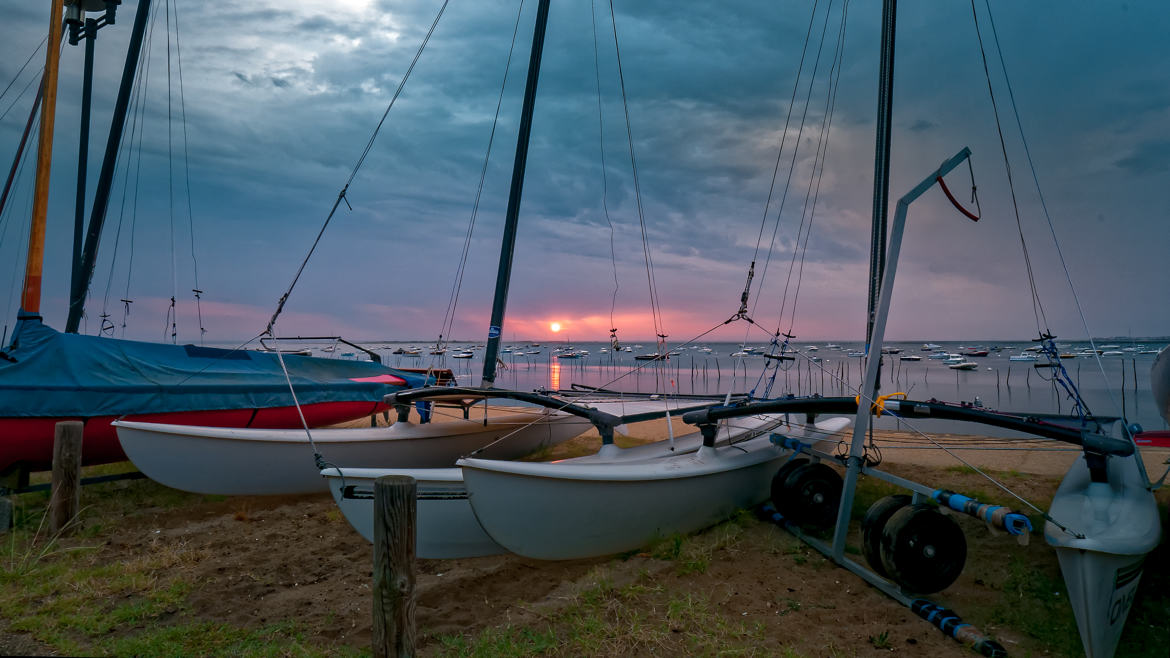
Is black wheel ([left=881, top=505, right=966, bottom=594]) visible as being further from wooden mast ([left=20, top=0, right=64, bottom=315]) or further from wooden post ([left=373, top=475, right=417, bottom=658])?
wooden mast ([left=20, top=0, right=64, bottom=315])

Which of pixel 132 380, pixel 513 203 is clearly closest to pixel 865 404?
pixel 513 203

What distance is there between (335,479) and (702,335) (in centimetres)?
495

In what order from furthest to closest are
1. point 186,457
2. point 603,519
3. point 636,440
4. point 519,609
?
point 636,440 → point 186,457 → point 603,519 → point 519,609

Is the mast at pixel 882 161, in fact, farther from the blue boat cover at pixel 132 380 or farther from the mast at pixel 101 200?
the mast at pixel 101 200

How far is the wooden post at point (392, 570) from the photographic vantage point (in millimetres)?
4113

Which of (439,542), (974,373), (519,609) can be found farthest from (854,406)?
(974,373)

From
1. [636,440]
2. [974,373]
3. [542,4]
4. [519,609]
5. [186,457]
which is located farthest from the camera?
[974,373]

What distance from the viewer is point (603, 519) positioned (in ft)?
19.9

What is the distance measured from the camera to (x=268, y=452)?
8188 millimetres

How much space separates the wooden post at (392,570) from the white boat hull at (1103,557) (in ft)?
16.9

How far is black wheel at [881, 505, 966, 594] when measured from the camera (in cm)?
529

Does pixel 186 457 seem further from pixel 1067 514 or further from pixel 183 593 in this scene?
pixel 1067 514

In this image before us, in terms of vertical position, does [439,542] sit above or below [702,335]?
below

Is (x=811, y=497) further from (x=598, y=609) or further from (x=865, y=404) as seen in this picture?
(x=598, y=609)
